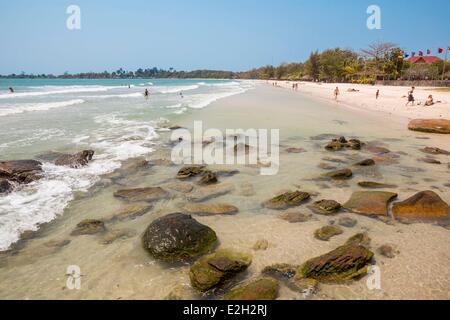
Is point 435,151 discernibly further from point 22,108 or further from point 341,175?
point 22,108

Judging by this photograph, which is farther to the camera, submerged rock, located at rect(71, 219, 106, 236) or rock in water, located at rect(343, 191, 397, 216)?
rock in water, located at rect(343, 191, 397, 216)

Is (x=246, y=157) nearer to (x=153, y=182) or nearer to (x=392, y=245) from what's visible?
(x=153, y=182)

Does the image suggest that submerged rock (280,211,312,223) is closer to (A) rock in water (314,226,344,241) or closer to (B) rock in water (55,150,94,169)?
(A) rock in water (314,226,344,241)

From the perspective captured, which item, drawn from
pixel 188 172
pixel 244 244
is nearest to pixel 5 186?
pixel 188 172

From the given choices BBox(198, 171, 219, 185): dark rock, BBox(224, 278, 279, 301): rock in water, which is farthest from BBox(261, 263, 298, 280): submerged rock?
BBox(198, 171, 219, 185): dark rock

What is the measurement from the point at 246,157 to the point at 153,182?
399 centimetres

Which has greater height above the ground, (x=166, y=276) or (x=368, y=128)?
(x=368, y=128)

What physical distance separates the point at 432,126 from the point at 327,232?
1412 cm

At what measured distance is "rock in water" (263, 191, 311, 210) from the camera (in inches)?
296

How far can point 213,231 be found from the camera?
19.7 feet

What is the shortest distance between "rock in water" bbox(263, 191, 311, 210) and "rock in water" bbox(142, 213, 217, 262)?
2111 millimetres

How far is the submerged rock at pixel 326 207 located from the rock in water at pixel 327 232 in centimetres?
73

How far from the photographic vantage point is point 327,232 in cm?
619
